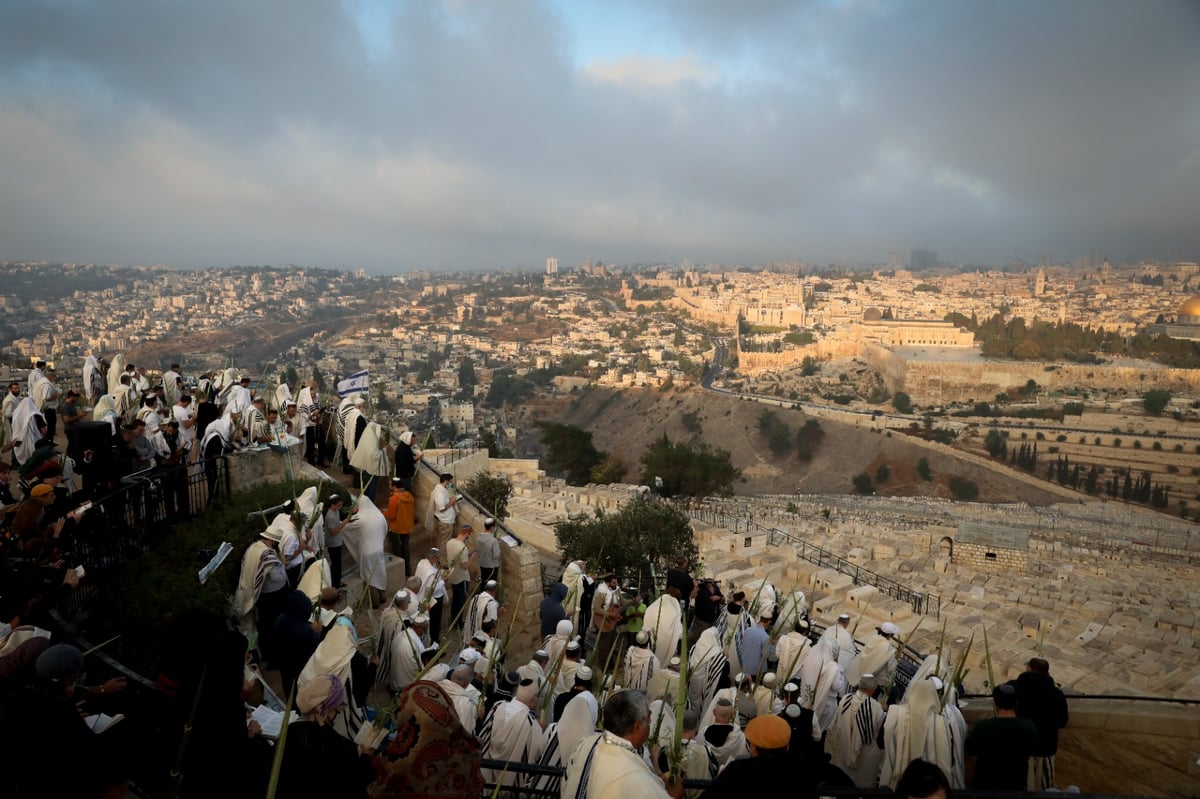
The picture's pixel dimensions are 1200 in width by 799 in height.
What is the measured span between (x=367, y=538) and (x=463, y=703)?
8.41 feet

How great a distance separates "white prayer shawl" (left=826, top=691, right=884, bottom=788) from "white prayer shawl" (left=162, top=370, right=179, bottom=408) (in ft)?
29.8

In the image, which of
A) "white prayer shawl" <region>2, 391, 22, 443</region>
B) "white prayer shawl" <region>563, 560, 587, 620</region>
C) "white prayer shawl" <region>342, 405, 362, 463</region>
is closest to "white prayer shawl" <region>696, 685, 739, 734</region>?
"white prayer shawl" <region>563, 560, 587, 620</region>

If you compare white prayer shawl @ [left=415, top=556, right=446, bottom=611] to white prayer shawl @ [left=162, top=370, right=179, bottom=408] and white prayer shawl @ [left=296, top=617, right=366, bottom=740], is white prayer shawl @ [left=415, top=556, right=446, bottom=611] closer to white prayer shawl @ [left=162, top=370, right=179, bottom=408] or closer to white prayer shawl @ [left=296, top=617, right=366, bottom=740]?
white prayer shawl @ [left=296, top=617, right=366, bottom=740]

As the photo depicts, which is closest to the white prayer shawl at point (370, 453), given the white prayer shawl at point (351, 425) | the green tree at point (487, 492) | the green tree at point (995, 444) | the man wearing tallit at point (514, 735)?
the white prayer shawl at point (351, 425)

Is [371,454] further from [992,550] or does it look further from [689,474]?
[689,474]

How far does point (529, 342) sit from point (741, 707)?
99717mm

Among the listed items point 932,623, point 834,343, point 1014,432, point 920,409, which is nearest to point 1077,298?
point 834,343

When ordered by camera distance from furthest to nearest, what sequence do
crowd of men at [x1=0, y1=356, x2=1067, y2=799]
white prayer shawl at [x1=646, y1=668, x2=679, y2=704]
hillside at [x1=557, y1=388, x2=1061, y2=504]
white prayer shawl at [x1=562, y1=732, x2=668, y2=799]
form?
hillside at [x1=557, y1=388, x2=1061, y2=504], white prayer shawl at [x1=646, y1=668, x2=679, y2=704], crowd of men at [x1=0, y1=356, x2=1067, y2=799], white prayer shawl at [x1=562, y1=732, x2=668, y2=799]

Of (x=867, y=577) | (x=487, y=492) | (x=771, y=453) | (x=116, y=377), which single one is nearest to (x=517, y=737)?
(x=116, y=377)

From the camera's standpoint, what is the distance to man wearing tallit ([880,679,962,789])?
348cm

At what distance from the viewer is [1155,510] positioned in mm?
36344

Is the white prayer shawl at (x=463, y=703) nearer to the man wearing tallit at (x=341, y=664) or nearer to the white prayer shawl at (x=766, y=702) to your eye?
the man wearing tallit at (x=341, y=664)

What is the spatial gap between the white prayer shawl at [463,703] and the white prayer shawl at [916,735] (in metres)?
2.02

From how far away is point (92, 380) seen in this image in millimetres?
10766
